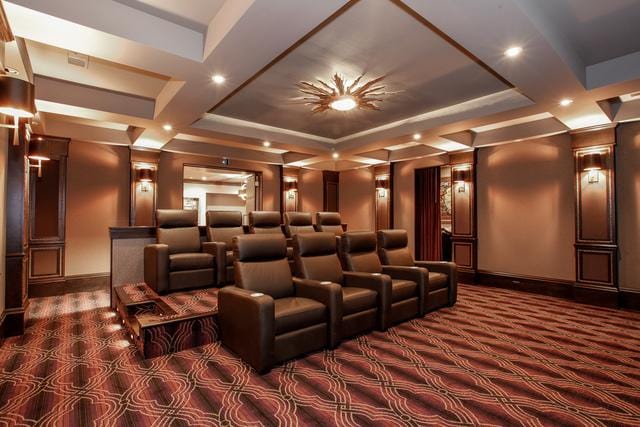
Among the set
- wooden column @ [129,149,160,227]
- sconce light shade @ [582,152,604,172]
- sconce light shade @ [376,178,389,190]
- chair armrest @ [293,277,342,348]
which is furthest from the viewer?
sconce light shade @ [376,178,389,190]

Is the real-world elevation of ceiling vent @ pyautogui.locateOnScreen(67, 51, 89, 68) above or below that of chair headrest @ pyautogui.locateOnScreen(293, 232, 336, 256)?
above

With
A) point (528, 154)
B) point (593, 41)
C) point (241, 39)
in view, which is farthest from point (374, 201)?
point (241, 39)

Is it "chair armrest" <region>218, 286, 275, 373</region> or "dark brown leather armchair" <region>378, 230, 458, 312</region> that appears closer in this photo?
"chair armrest" <region>218, 286, 275, 373</region>

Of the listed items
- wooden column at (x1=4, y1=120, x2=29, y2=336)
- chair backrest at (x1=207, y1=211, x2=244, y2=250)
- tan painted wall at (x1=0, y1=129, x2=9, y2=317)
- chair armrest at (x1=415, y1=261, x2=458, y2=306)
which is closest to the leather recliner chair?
chair backrest at (x1=207, y1=211, x2=244, y2=250)

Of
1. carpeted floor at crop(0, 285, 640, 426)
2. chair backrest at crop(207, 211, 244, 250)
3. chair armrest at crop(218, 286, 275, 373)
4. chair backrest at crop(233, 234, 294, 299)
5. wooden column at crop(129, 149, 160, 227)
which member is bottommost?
carpeted floor at crop(0, 285, 640, 426)

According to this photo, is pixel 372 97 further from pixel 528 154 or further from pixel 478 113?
pixel 528 154

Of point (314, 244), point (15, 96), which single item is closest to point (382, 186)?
point (314, 244)

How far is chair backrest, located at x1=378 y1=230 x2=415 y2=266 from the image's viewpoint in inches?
172

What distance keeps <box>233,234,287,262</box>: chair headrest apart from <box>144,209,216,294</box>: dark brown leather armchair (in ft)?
6.27

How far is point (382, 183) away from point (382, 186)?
8cm

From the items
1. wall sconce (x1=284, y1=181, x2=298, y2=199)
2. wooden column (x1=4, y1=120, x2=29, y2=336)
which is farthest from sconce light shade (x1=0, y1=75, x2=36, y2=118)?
wall sconce (x1=284, y1=181, x2=298, y2=199)

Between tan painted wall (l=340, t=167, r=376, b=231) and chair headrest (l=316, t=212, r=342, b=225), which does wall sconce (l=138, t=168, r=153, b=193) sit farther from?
tan painted wall (l=340, t=167, r=376, b=231)

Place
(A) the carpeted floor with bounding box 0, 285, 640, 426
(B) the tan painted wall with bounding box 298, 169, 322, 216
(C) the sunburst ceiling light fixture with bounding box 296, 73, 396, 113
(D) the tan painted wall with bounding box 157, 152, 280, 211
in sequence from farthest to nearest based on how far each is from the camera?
(B) the tan painted wall with bounding box 298, 169, 322, 216, (D) the tan painted wall with bounding box 157, 152, 280, 211, (C) the sunburst ceiling light fixture with bounding box 296, 73, 396, 113, (A) the carpeted floor with bounding box 0, 285, 640, 426

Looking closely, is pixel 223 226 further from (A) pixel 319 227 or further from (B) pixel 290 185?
(B) pixel 290 185
